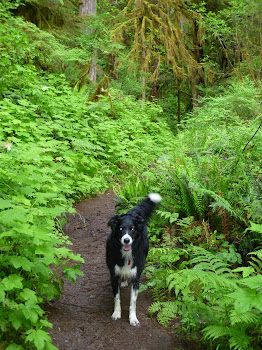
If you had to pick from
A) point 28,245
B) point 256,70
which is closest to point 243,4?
point 256,70

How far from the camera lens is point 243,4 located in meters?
13.5

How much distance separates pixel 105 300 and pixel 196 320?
1.26m

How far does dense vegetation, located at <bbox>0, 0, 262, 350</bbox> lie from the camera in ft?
9.02

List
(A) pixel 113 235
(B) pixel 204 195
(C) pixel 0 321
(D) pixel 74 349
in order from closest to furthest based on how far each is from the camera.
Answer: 1. (C) pixel 0 321
2. (D) pixel 74 349
3. (A) pixel 113 235
4. (B) pixel 204 195

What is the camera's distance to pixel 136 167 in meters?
9.23

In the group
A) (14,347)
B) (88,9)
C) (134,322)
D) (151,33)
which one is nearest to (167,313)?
(134,322)

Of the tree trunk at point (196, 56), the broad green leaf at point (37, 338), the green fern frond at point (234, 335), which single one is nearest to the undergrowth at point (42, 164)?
the broad green leaf at point (37, 338)

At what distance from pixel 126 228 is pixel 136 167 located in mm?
5652

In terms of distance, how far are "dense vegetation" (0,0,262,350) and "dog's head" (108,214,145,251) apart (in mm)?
547

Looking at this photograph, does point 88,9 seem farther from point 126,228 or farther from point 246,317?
point 246,317

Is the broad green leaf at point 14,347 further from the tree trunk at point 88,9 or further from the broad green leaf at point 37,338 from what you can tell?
the tree trunk at point 88,9

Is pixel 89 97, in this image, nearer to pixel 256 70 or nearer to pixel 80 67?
pixel 80 67

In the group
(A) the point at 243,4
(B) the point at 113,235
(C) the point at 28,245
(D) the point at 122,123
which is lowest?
(D) the point at 122,123

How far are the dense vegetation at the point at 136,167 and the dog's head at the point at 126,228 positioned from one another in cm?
55
